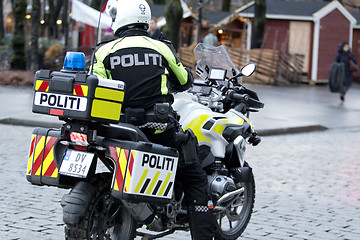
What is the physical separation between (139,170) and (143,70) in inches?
27.2

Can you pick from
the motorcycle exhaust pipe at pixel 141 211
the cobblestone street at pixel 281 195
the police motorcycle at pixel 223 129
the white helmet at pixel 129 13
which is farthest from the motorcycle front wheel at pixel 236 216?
the white helmet at pixel 129 13

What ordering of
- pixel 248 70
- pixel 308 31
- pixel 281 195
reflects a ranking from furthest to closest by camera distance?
pixel 308 31
pixel 281 195
pixel 248 70

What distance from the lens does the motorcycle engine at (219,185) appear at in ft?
16.8

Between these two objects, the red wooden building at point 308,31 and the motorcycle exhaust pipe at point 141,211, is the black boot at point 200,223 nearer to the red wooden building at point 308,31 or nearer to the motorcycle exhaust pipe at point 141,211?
the motorcycle exhaust pipe at point 141,211

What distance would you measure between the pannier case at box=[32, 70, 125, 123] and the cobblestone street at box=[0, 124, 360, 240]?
1633 mm

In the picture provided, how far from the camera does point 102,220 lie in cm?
418

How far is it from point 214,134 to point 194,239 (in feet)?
2.90

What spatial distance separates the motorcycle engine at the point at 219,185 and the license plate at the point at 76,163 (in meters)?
1.31

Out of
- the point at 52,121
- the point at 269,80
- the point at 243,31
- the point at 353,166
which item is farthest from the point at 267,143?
the point at 243,31

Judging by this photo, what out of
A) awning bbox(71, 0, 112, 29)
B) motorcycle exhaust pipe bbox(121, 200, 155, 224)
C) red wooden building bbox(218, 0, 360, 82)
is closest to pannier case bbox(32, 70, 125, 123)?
motorcycle exhaust pipe bbox(121, 200, 155, 224)

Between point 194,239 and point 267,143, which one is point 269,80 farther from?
point 194,239

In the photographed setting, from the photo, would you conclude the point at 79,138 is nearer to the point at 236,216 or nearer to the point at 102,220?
the point at 102,220

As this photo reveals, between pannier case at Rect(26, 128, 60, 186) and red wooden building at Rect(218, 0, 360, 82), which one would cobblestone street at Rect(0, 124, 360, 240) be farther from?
red wooden building at Rect(218, 0, 360, 82)

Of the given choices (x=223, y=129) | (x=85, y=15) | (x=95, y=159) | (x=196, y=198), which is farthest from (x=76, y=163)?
(x=85, y=15)
